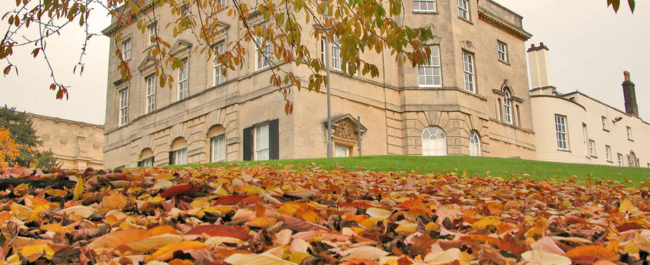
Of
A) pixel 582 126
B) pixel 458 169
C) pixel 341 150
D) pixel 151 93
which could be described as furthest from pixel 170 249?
pixel 582 126

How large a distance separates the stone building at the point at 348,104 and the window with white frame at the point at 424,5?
0.05 m

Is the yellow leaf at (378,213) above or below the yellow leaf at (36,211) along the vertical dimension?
below

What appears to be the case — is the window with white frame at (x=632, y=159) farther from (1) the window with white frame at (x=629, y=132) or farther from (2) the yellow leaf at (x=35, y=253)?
(2) the yellow leaf at (x=35, y=253)

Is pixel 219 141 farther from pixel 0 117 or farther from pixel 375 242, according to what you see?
pixel 0 117

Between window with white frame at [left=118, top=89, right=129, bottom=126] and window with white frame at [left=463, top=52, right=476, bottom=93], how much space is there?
17.3 m

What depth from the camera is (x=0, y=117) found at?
4372 cm

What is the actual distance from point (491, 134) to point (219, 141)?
12.9 m

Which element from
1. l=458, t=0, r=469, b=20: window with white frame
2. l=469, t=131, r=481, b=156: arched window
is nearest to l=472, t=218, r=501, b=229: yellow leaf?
l=469, t=131, r=481, b=156: arched window

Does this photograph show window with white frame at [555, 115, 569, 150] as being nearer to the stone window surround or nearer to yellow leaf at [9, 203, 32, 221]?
the stone window surround

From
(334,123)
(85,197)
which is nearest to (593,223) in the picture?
(85,197)

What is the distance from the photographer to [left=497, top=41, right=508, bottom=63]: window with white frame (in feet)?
100

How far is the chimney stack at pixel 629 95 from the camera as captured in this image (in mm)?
47000

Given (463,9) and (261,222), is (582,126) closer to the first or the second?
(463,9)

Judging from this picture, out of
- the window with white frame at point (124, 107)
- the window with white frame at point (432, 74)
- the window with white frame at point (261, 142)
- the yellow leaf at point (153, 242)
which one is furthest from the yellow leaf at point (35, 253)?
the window with white frame at point (124, 107)
